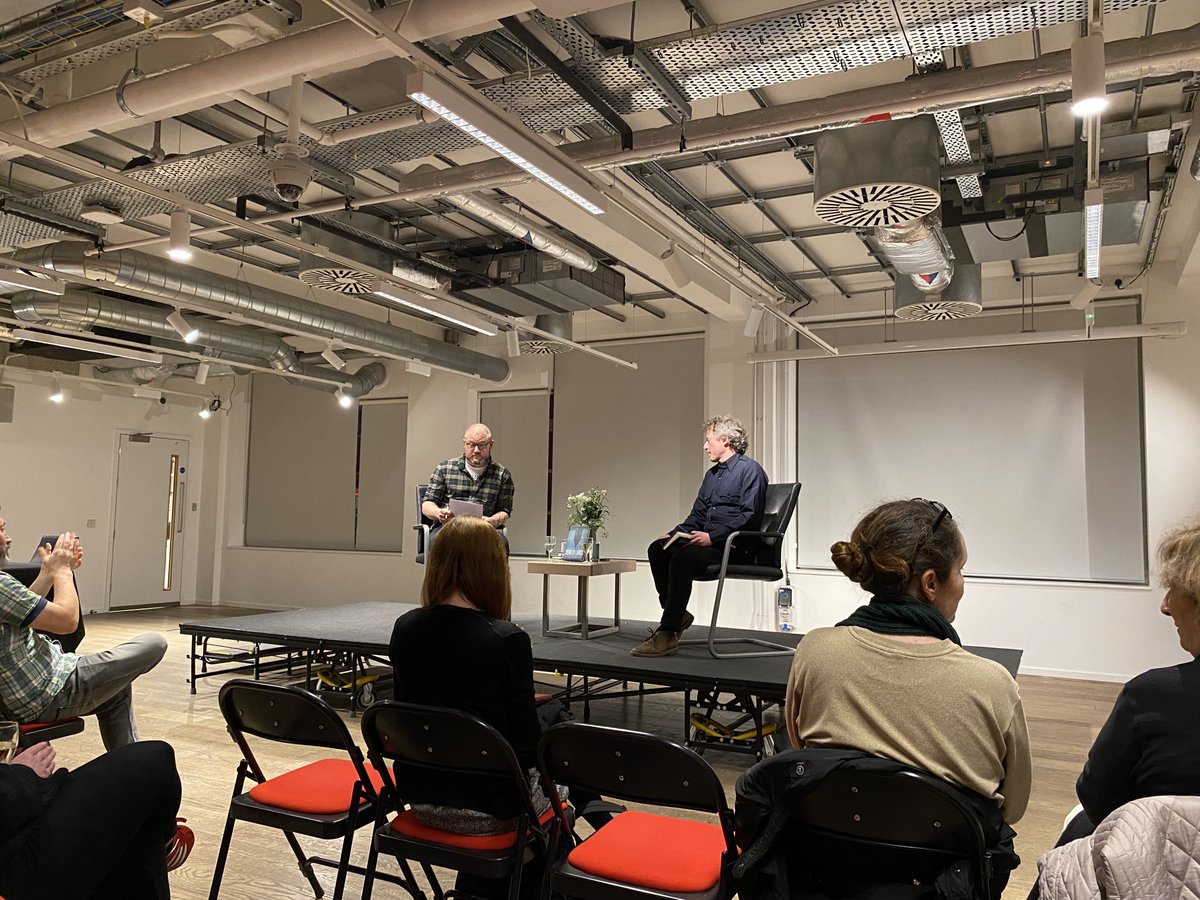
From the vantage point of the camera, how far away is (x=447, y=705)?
2143 mm

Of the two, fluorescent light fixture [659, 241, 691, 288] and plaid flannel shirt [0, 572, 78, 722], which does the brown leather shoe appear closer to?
fluorescent light fixture [659, 241, 691, 288]

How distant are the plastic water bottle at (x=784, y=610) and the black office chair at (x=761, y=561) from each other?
3.23m

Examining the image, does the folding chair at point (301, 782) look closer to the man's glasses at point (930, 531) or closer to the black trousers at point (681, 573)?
the man's glasses at point (930, 531)

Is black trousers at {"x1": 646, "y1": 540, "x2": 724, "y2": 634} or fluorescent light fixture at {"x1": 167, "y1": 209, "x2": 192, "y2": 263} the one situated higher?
fluorescent light fixture at {"x1": 167, "y1": 209, "x2": 192, "y2": 263}

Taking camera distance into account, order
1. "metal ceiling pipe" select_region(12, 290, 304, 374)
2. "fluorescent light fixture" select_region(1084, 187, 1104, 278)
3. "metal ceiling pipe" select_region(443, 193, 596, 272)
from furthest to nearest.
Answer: "metal ceiling pipe" select_region(12, 290, 304, 374), "metal ceiling pipe" select_region(443, 193, 596, 272), "fluorescent light fixture" select_region(1084, 187, 1104, 278)

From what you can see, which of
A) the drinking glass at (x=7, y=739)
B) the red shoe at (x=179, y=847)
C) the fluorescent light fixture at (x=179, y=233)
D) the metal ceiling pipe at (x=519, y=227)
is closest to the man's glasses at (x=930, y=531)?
the drinking glass at (x=7, y=739)

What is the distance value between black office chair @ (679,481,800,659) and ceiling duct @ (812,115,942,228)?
1.53 meters

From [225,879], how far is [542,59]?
3.35m

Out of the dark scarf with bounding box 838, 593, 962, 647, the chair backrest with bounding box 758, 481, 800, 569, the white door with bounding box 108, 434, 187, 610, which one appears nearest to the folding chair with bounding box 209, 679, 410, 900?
the dark scarf with bounding box 838, 593, 962, 647

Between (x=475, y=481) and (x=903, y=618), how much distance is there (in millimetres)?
4089

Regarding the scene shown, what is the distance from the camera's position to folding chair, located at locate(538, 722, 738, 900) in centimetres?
172

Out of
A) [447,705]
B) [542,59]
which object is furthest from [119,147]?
[447,705]

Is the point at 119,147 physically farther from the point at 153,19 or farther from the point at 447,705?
the point at 447,705

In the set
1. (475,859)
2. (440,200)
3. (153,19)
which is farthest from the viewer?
(440,200)
